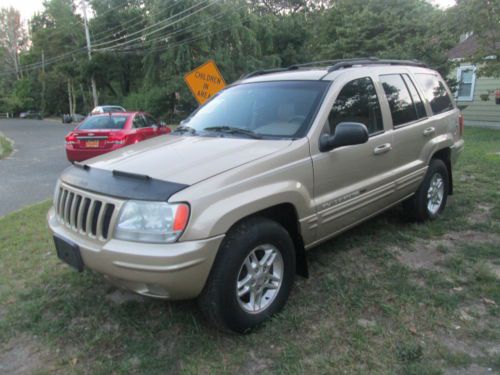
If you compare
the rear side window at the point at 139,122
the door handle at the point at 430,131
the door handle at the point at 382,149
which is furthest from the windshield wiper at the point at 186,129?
the rear side window at the point at 139,122

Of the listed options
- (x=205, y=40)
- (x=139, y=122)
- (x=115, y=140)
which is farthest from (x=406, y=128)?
(x=205, y=40)

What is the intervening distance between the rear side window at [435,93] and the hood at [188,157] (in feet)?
8.35

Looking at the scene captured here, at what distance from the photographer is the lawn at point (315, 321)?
273 cm

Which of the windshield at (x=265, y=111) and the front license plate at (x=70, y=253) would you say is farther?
the windshield at (x=265, y=111)

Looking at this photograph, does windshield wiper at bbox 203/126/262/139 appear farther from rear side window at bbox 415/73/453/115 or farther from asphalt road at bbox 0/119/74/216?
asphalt road at bbox 0/119/74/216

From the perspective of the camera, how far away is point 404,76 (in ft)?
15.3

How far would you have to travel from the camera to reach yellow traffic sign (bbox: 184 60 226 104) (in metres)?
7.02

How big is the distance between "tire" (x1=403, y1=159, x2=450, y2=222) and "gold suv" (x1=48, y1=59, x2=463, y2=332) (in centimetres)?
27

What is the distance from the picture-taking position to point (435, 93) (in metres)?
5.18

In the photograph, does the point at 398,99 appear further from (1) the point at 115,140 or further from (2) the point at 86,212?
(1) the point at 115,140

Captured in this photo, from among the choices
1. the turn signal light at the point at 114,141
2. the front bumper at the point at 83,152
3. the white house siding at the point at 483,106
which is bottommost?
the white house siding at the point at 483,106

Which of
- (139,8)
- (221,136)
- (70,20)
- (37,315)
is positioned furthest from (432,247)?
(70,20)

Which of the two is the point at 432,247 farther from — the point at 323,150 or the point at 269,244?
the point at 269,244

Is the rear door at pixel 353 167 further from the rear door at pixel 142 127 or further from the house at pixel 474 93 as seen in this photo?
the house at pixel 474 93
